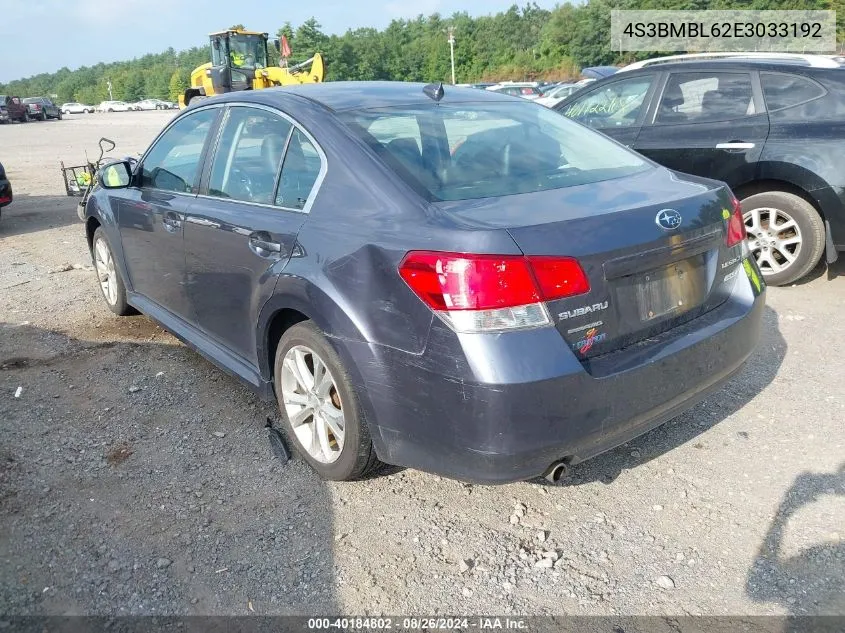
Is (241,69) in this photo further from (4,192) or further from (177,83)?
(177,83)

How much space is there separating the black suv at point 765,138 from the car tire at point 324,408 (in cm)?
412

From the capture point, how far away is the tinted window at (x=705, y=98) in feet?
18.9

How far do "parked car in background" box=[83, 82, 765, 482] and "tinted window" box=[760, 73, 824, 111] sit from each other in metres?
2.78

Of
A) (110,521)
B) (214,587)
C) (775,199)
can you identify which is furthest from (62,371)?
(775,199)

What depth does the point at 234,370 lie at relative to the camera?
141 inches

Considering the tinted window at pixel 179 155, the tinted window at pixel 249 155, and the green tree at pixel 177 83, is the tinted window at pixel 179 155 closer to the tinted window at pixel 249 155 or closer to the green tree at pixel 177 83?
the tinted window at pixel 249 155

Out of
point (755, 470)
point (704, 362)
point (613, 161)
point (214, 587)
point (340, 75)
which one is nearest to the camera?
point (214, 587)

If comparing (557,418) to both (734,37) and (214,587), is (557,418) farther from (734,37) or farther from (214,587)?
(734,37)

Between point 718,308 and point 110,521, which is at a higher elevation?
point 718,308

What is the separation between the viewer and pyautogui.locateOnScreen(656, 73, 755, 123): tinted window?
5.77 m

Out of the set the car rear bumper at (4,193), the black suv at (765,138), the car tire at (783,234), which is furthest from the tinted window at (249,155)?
the car rear bumper at (4,193)

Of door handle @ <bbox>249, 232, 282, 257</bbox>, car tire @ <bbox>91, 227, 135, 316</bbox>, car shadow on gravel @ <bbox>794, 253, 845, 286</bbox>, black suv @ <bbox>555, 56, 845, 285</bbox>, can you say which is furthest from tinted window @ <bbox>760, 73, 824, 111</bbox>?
car tire @ <bbox>91, 227, 135, 316</bbox>

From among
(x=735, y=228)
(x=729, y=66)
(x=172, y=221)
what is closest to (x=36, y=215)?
(x=172, y=221)

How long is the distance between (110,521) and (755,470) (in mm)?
2761
